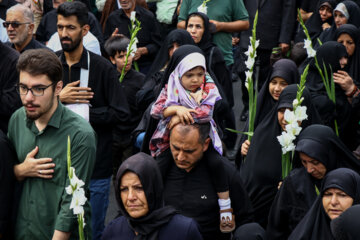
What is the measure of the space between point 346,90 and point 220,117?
54.3 inches

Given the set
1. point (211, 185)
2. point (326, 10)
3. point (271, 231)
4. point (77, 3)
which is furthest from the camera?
A: point (326, 10)

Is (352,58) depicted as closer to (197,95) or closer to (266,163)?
(266,163)

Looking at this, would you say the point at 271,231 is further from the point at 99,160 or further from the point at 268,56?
the point at 268,56

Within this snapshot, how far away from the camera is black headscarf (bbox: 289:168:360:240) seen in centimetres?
426

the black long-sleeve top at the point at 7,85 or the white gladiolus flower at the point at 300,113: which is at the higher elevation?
the black long-sleeve top at the point at 7,85

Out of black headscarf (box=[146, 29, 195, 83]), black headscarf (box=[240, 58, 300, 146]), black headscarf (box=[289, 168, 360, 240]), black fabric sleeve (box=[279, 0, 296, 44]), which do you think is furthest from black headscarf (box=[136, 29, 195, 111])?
black fabric sleeve (box=[279, 0, 296, 44])

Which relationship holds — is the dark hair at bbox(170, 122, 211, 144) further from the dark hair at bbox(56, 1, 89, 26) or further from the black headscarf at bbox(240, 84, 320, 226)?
the dark hair at bbox(56, 1, 89, 26)

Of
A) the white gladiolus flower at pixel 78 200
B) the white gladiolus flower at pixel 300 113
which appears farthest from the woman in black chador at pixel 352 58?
the white gladiolus flower at pixel 78 200

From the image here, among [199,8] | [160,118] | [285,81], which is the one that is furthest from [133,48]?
[160,118]

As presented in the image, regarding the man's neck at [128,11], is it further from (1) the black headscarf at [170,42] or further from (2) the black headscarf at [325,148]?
(2) the black headscarf at [325,148]

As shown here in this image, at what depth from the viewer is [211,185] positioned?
4.55 metres

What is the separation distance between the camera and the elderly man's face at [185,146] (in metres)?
A: 4.39

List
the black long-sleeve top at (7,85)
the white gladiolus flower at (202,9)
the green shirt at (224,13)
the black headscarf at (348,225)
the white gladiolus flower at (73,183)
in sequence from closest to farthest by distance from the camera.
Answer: the black headscarf at (348,225), the white gladiolus flower at (73,183), the black long-sleeve top at (7,85), the white gladiolus flower at (202,9), the green shirt at (224,13)

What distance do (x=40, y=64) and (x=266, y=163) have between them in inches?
89.4
